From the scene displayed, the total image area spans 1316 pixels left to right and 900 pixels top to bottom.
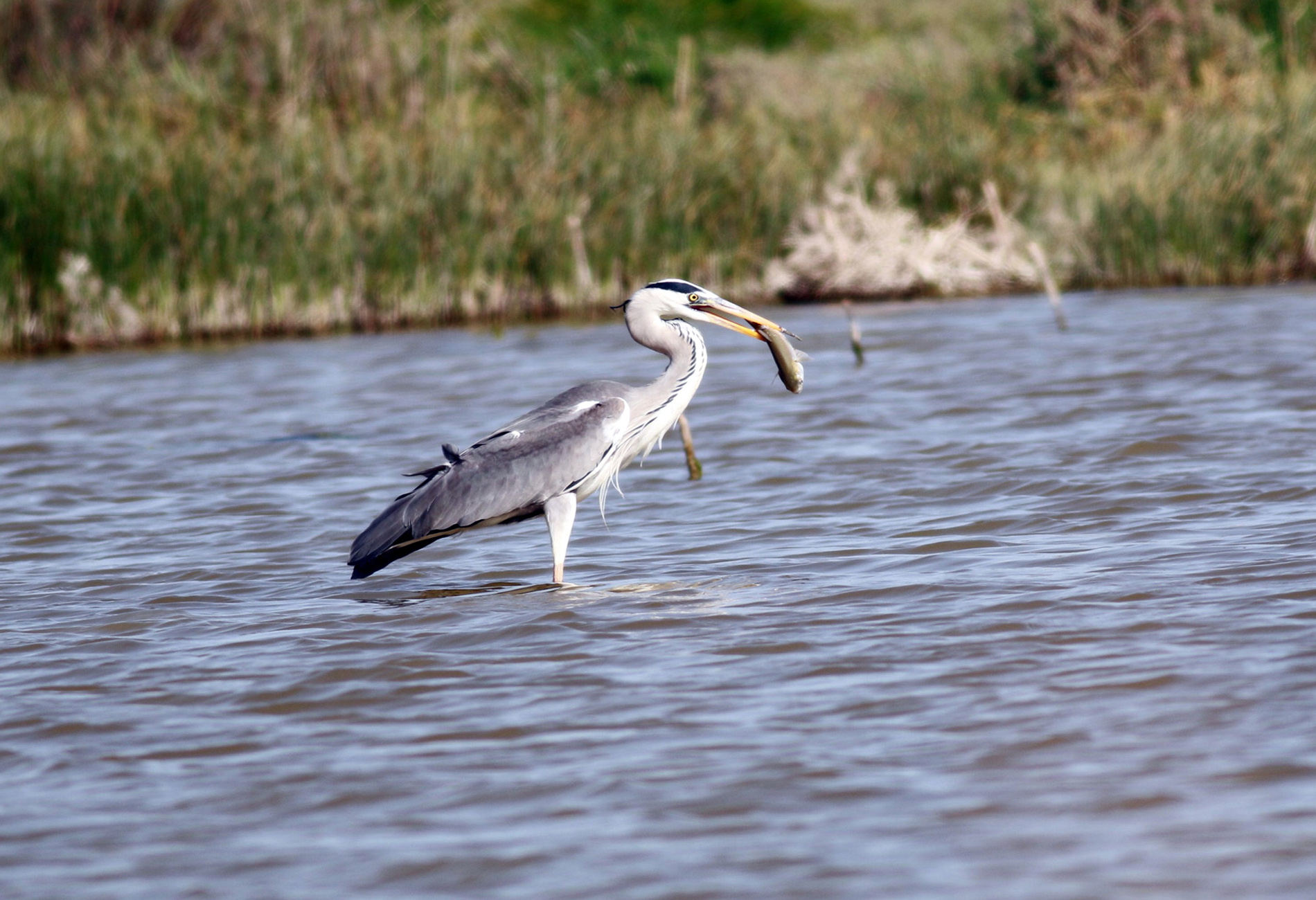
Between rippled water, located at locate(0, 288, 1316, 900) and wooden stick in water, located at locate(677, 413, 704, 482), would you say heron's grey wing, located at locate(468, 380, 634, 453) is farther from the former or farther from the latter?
wooden stick in water, located at locate(677, 413, 704, 482)

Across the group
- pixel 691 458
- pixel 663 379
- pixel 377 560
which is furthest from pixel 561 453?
pixel 691 458

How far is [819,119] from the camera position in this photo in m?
20.2

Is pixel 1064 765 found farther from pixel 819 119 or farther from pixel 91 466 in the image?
pixel 819 119

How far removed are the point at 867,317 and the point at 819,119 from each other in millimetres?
3522

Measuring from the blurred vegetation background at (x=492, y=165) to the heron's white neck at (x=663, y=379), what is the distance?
9093mm

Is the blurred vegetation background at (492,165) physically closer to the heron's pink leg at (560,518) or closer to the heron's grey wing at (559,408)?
the heron's grey wing at (559,408)

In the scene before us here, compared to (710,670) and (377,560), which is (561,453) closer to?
(377,560)

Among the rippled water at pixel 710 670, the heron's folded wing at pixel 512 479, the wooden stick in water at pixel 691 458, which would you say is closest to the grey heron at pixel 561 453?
the heron's folded wing at pixel 512 479

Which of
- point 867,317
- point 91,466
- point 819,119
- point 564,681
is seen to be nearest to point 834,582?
point 564,681

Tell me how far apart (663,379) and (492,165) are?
34.4 feet

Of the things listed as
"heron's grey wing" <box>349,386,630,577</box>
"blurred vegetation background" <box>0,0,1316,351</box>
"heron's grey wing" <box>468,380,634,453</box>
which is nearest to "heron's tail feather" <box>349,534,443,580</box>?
"heron's grey wing" <box>349,386,630,577</box>

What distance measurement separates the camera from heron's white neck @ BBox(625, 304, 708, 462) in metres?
7.32

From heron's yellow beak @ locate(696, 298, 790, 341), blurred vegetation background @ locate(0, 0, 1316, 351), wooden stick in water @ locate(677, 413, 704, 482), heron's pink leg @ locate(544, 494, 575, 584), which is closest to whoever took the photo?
heron's pink leg @ locate(544, 494, 575, 584)

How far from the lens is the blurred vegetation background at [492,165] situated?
1564 cm
